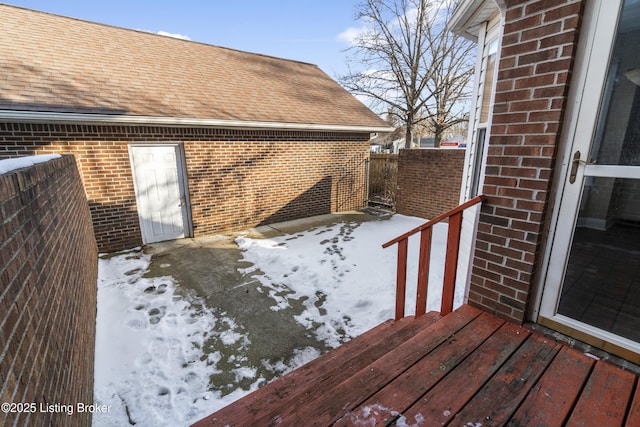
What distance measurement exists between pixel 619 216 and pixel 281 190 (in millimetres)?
6872

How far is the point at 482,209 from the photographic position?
222 cm

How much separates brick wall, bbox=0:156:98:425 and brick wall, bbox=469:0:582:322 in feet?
8.35

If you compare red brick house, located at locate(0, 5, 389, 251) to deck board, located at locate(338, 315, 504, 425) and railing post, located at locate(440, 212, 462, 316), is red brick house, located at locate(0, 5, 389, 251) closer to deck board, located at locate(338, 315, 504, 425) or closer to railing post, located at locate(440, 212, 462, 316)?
railing post, located at locate(440, 212, 462, 316)

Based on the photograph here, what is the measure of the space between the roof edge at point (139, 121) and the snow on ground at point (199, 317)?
8.00 feet

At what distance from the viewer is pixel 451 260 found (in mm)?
2391

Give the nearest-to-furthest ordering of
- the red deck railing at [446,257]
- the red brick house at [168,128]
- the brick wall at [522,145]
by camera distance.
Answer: the brick wall at [522,145] → the red deck railing at [446,257] → the red brick house at [168,128]

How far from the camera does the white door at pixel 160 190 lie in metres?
6.00

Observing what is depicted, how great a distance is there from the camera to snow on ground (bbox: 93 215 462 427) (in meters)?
2.48

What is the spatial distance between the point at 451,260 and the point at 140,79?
7152mm

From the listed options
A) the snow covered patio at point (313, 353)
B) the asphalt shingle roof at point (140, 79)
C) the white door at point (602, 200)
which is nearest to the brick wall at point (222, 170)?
the asphalt shingle roof at point (140, 79)

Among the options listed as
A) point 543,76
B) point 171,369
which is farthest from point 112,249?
point 543,76

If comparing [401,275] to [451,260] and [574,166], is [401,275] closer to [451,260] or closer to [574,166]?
[451,260]

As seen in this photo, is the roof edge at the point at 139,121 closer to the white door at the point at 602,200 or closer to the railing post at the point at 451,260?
the railing post at the point at 451,260

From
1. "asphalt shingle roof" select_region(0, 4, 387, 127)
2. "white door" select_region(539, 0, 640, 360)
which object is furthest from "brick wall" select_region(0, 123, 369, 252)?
"white door" select_region(539, 0, 640, 360)
